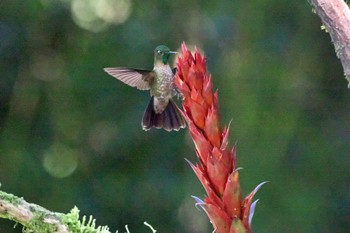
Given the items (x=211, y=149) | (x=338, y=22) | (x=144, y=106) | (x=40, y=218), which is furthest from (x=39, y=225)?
(x=144, y=106)

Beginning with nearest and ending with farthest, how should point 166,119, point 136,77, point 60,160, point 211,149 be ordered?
point 211,149 → point 166,119 → point 136,77 → point 60,160

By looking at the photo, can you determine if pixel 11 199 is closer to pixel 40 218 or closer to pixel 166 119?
pixel 40 218

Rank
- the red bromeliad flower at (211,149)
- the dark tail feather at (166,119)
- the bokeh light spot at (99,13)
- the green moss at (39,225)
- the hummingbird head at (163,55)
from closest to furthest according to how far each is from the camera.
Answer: the red bromeliad flower at (211,149) → the green moss at (39,225) → the dark tail feather at (166,119) → the hummingbird head at (163,55) → the bokeh light spot at (99,13)

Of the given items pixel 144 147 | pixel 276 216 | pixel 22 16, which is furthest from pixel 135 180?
pixel 22 16

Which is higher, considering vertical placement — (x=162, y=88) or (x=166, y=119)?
(x=162, y=88)

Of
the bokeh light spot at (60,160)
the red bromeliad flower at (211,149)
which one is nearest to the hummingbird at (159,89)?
the red bromeliad flower at (211,149)

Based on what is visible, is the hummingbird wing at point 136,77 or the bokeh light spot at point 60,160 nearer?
the hummingbird wing at point 136,77

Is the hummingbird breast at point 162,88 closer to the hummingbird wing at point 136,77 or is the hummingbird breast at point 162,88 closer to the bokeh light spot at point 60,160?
the hummingbird wing at point 136,77

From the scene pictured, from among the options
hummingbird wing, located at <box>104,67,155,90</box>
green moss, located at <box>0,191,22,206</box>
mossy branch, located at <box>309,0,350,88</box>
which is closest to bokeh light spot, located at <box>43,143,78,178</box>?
hummingbird wing, located at <box>104,67,155,90</box>
